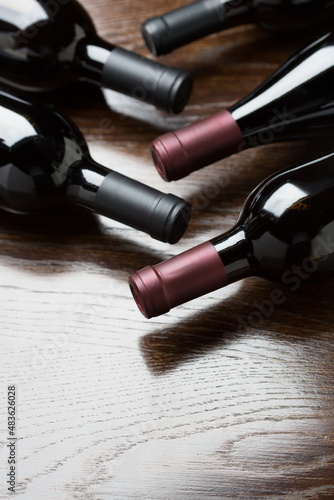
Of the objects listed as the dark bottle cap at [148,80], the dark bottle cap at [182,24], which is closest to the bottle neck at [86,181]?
the dark bottle cap at [148,80]

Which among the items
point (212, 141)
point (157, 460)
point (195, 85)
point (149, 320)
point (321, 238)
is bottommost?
point (157, 460)

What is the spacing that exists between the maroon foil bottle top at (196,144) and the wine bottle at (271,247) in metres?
0.09

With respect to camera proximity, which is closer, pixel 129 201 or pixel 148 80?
pixel 129 201

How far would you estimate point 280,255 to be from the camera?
0.81 meters

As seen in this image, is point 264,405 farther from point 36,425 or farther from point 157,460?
point 36,425

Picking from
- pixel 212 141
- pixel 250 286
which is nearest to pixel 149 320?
pixel 250 286

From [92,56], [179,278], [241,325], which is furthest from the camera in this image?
[92,56]

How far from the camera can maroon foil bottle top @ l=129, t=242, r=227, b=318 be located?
2.57 feet

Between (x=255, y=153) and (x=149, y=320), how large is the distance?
31 centimetres

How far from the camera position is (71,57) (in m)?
1.01

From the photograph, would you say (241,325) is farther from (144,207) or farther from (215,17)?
(215,17)

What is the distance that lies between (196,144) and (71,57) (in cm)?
28

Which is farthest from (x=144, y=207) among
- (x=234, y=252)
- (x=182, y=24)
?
(x=182, y=24)

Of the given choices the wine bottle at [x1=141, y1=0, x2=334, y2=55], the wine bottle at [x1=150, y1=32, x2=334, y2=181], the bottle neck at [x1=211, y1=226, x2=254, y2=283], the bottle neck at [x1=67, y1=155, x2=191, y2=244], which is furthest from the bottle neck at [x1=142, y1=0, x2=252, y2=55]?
the bottle neck at [x1=211, y1=226, x2=254, y2=283]
